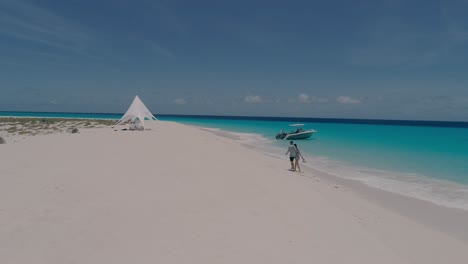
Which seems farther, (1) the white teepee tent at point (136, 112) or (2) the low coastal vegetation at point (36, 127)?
(1) the white teepee tent at point (136, 112)

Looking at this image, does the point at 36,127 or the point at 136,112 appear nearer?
the point at 136,112

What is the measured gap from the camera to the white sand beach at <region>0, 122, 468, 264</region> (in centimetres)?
432

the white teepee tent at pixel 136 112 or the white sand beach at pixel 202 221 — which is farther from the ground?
the white teepee tent at pixel 136 112

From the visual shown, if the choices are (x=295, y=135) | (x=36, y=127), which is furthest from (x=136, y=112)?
(x=295, y=135)

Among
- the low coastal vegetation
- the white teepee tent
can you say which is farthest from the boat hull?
the low coastal vegetation

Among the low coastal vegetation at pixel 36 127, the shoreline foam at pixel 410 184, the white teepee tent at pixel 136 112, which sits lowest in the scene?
the shoreline foam at pixel 410 184

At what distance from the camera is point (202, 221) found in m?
5.46

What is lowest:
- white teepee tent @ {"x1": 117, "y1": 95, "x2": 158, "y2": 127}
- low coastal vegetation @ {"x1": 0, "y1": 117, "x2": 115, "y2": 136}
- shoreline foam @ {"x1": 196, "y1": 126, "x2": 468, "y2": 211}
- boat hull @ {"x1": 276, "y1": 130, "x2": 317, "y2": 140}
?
shoreline foam @ {"x1": 196, "y1": 126, "x2": 468, "y2": 211}

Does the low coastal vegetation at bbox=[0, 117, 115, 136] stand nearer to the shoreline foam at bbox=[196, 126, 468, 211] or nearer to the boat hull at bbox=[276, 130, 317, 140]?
the shoreline foam at bbox=[196, 126, 468, 211]

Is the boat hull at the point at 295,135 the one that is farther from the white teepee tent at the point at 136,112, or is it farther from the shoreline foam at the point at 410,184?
the shoreline foam at the point at 410,184

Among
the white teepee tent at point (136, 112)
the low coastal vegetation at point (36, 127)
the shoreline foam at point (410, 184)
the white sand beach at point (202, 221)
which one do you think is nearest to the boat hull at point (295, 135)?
the white teepee tent at point (136, 112)

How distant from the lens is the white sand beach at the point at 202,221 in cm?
432

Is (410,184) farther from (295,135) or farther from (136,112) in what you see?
(136,112)

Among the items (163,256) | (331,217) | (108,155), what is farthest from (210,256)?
(108,155)
